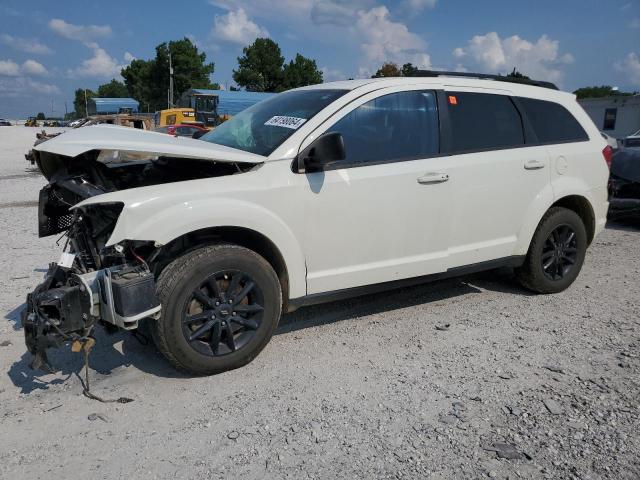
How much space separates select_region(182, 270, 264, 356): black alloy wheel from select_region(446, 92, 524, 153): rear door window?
203 cm

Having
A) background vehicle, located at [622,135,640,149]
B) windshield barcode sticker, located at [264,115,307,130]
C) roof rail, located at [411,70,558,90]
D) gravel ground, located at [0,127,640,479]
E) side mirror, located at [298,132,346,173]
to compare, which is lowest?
gravel ground, located at [0,127,640,479]

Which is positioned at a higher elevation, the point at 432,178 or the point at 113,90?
the point at 113,90

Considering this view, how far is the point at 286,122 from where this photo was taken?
398 centimetres

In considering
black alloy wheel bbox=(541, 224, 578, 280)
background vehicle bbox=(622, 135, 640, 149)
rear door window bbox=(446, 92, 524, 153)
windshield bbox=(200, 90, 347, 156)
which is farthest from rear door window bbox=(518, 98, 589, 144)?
background vehicle bbox=(622, 135, 640, 149)

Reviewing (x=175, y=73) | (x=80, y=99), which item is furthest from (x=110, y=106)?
(x=80, y=99)

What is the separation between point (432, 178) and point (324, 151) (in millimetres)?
1013

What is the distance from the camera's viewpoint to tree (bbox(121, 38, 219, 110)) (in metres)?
70.4

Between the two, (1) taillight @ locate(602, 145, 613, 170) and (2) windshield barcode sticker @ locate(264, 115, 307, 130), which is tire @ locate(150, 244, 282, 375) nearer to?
(2) windshield barcode sticker @ locate(264, 115, 307, 130)

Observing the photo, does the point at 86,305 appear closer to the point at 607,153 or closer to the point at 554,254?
the point at 554,254

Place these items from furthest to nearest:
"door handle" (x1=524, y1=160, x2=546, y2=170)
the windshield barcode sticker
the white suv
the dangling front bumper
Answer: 1. "door handle" (x1=524, y1=160, x2=546, y2=170)
2. the windshield barcode sticker
3. the white suv
4. the dangling front bumper

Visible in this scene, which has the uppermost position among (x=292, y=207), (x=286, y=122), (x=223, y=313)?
(x=286, y=122)

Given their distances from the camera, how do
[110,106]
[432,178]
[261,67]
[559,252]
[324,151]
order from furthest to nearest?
[261,67] < [110,106] < [559,252] < [432,178] < [324,151]

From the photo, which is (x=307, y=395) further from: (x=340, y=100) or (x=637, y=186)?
(x=637, y=186)

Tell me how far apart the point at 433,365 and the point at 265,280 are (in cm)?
131
